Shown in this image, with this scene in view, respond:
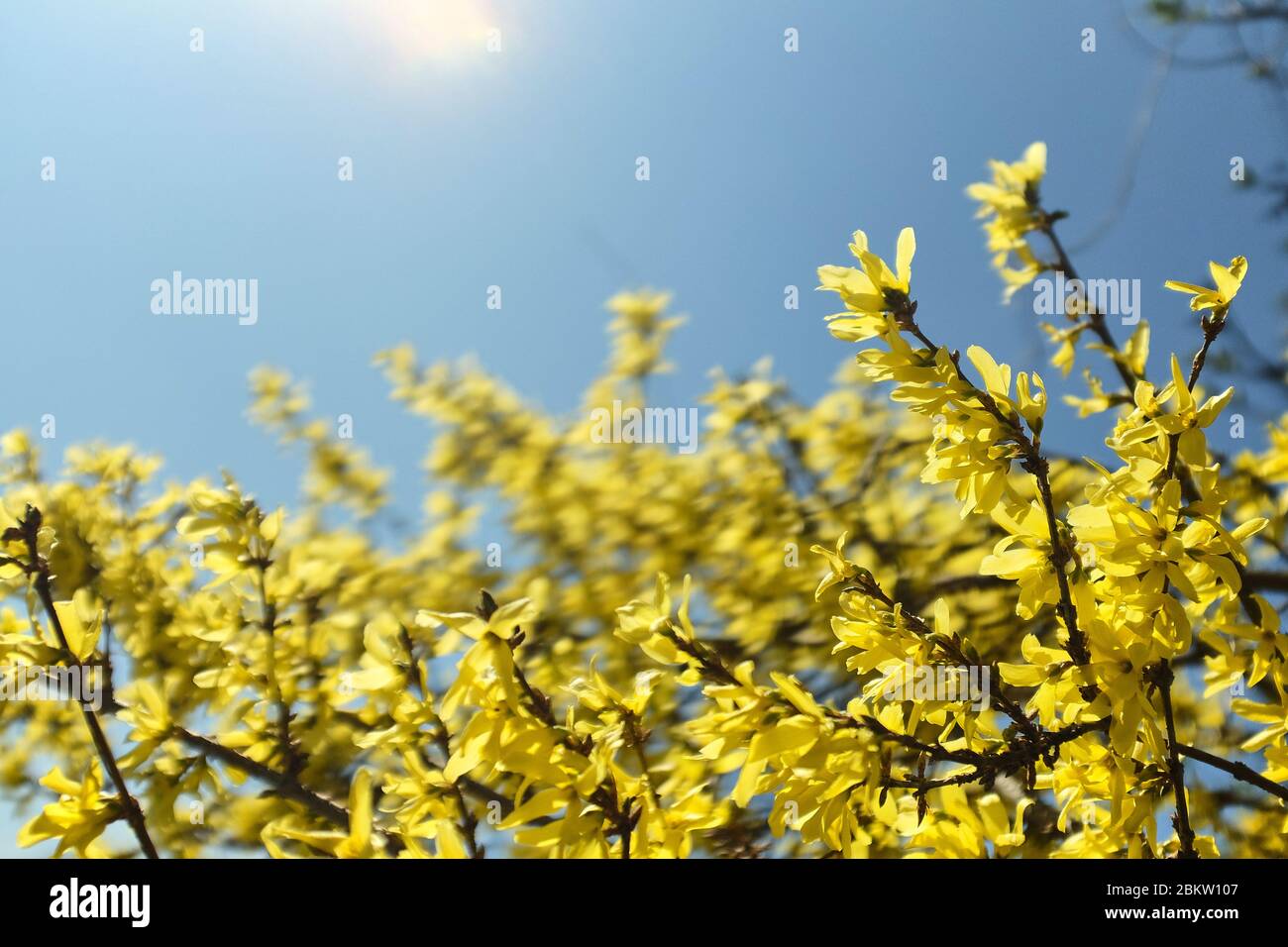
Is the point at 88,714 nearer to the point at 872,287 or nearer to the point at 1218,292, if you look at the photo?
the point at 872,287

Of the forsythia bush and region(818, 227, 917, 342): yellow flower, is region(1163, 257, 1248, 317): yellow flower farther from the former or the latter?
region(818, 227, 917, 342): yellow flower

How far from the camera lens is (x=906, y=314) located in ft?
2.82

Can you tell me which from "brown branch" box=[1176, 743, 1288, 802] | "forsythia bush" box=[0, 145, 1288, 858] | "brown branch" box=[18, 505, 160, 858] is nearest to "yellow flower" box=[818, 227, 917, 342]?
"forsythia bush" box=[0, 145, 1288, 858]

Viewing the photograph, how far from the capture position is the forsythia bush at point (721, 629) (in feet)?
2.50

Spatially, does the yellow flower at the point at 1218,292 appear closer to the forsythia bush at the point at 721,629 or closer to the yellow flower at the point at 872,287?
the forsythia bush at the point at 721,629

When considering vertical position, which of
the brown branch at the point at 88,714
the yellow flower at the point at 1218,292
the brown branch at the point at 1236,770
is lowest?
the brown branch at the point at 1236,770

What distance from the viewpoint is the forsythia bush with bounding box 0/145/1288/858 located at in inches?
30.0

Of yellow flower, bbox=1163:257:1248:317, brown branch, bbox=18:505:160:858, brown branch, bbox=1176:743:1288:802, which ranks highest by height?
yellow flower, bbox=1163:257:1248:317

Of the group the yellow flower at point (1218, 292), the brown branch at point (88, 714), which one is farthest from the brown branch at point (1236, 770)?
the brown branch at point (88, 714)

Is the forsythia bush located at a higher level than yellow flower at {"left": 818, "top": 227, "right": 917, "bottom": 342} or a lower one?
lower
